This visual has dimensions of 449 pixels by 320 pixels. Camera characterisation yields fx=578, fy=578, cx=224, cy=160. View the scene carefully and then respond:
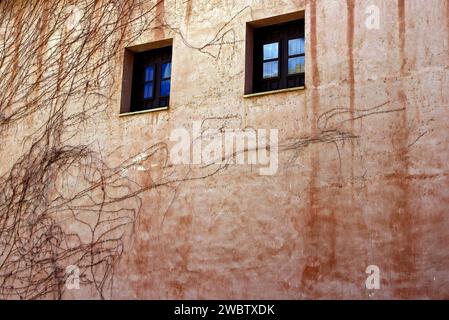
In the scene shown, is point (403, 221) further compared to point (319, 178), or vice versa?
point (319, 178)

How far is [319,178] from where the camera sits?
6.24 m

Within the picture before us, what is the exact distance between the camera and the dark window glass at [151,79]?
25.9 feet

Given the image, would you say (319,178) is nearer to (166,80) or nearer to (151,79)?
(166,80)

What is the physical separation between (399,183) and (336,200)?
2.21 ft

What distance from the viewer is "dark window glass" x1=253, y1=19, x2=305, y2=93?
22.7 feet

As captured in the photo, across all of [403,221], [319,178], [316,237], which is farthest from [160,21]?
[403,221]

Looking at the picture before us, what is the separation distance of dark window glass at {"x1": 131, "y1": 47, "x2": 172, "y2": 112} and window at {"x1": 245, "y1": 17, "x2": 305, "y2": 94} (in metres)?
1.29

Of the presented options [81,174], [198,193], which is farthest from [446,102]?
[81,174]

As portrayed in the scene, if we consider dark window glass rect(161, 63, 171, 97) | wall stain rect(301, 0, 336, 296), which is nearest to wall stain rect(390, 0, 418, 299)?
wall stain rect(301, 0, 336, 296)

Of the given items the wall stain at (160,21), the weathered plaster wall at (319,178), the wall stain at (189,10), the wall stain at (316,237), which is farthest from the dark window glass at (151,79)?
the wall stain at (316,237)

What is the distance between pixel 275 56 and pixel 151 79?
1917 millimetres

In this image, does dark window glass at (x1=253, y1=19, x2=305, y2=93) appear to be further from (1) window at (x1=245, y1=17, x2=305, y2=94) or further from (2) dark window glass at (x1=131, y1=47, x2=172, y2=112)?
(2) dark window glass at (x1=131, y1=47, x2=172, y2=112)

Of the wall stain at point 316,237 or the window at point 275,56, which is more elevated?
the window at point 275,56

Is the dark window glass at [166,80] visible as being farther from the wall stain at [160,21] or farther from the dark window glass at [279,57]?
the dark window glass at [279,57]
